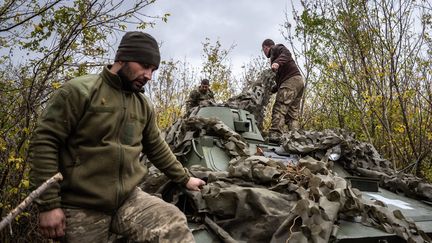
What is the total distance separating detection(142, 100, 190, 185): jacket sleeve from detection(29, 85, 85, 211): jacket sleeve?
1.99 ft

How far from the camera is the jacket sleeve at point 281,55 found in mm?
7273

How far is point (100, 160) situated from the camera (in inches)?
91.6

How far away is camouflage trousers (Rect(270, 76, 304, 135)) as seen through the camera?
714 centimetres

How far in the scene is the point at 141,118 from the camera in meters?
2.64

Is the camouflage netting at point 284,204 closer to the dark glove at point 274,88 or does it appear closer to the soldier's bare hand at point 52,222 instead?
the soldier's bare hand at point 52,222

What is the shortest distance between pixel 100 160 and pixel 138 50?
0.66 meters

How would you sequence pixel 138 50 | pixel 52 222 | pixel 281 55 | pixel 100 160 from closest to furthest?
1. pixel 52 222
2. pixel 100 160
3. pixel 138 50
4. pixel 281 55

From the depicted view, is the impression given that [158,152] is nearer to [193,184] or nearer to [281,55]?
[193,184]

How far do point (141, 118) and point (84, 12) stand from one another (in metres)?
2.73

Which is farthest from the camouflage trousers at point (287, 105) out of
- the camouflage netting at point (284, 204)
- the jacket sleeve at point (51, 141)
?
the jacket sleeve at point (51, 141)

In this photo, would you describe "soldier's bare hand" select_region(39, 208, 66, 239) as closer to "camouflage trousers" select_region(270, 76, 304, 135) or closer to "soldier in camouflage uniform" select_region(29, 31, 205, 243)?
"soldier in camouflage uniform" select_region(29, 31, 205, 243)

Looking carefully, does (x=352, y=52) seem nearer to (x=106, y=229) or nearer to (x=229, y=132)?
(x=229, y=132)

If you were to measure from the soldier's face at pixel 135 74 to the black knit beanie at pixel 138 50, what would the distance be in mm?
32

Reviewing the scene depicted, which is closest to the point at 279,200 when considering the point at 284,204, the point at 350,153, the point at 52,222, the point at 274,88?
the point at 284,204
